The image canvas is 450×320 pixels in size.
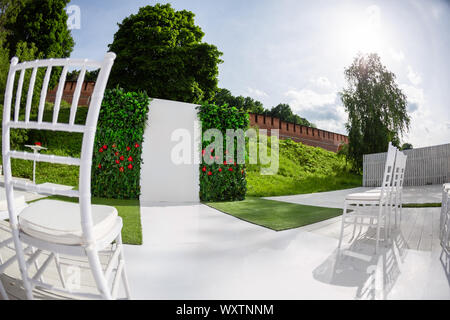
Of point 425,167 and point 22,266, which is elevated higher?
point 425,167

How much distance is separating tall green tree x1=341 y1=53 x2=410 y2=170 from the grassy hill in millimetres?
1297


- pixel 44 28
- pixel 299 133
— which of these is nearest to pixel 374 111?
pixel 299 133

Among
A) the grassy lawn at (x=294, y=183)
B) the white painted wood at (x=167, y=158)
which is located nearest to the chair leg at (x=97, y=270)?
the white painted wood at (x=167, y=158)

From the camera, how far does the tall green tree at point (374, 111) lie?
11.7 m

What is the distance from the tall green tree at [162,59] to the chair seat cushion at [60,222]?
11.7m

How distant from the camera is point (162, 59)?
1255 centimetres

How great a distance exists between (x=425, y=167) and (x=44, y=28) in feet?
55.4

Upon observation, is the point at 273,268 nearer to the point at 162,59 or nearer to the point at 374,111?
the point at 374,111

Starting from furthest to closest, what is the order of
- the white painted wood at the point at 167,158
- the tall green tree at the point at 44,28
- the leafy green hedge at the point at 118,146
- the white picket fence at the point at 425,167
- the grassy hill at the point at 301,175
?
the tall green tree at the point at 44,28, the white picket fence at the point at 425,167, the grassy hill at the point at 301,175, the white painted wood at the point at 167,158, the leafy green hedge at the point at 118,146

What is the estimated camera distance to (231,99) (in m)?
27.8

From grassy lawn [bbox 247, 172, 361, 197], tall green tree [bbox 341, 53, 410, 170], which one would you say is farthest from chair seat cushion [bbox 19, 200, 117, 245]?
tall green tree [bbox 341, 53, 410, 170]

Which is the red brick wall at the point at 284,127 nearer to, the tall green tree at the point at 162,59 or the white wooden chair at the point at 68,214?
the tall green tree at the point at 162,59

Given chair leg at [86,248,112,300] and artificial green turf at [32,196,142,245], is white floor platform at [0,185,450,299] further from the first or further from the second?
chair leg at [86,248,112,300]
